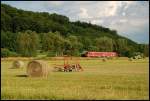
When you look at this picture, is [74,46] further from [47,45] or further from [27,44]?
[27,44]

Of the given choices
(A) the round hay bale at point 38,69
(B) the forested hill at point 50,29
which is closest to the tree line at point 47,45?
(B) the forested hill at point 50,29

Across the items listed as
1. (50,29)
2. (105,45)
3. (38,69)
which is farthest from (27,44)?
(38,69)

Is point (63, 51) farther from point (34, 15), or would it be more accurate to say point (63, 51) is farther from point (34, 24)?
point (34, 15)

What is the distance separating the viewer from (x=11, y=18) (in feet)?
543

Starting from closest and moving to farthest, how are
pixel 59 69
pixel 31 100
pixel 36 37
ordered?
1. pixel 31 100
2. pixel 59 69
3. pixel 36 37

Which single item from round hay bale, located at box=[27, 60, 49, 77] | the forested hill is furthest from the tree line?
round hay bale, located at box=[27, 60, 49, 77]

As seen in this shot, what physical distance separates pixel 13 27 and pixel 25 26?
685cm

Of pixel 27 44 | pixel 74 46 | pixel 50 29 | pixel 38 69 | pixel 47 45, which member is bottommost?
pixel 38 69

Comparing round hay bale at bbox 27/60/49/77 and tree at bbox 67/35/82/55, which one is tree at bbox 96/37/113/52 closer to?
tree at bbox 67/35/82/55

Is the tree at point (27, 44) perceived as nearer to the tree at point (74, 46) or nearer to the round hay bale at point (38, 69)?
the tree at point (74, 46)

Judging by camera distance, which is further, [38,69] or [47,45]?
[47,45]

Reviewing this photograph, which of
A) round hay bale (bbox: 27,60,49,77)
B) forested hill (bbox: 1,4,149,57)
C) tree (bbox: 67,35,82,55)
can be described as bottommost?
round hay bale (bbox: 27,60,49,77)

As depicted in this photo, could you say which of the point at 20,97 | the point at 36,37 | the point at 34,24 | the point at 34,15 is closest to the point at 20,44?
the point at 36,37

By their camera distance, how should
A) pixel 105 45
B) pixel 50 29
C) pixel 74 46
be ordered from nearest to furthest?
pixel 74 46
pixel 105 45
pixel 50 29
